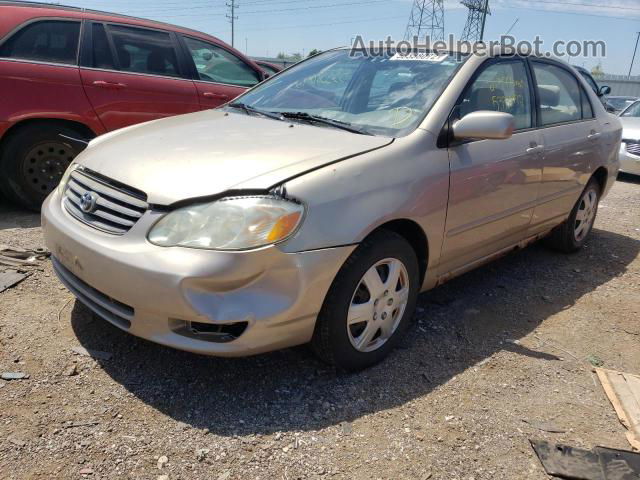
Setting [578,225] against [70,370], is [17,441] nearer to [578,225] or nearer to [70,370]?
[70,370]

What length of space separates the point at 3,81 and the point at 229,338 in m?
3.41

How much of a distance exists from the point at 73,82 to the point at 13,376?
303 centimetres

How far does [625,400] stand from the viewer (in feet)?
8.95

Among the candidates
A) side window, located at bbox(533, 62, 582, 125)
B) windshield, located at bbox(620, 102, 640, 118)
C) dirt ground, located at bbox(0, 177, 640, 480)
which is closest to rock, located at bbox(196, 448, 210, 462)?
dirt ground, located at bbox(0, 177, 640, 480)

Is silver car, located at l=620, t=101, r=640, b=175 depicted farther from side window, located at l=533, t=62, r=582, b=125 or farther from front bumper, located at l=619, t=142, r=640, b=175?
side window, located at l=533, t=62, r=582, b=125

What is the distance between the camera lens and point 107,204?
2.44m

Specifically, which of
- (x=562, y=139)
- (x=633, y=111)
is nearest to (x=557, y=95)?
(x=562, y=139)

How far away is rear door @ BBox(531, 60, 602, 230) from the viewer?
12.7ft

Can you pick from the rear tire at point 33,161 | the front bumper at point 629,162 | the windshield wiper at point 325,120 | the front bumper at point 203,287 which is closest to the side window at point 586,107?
the windshield wiper at point 325,120

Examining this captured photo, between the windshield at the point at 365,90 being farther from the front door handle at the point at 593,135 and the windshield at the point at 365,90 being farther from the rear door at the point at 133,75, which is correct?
the front door handle at the point at 593,135

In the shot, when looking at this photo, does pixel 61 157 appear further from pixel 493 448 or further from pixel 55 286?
pixel 493 448

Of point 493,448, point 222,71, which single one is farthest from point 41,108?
point 493,448

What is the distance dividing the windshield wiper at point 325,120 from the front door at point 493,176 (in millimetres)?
540

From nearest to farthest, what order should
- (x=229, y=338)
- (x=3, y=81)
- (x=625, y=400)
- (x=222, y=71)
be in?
(x=229, y=338)
(x=625, y=400)
(x=3, y=81)
(x=222, y=71)
